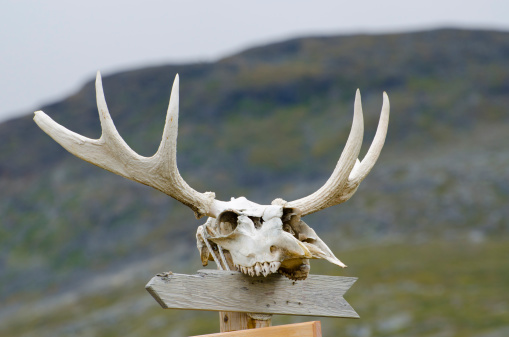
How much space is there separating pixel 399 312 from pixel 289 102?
65.9 metres

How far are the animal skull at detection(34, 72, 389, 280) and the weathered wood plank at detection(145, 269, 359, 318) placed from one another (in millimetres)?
146

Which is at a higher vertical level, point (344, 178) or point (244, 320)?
point (344, 178)

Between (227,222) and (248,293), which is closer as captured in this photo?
(248,293)

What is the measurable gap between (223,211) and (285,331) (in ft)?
3.54

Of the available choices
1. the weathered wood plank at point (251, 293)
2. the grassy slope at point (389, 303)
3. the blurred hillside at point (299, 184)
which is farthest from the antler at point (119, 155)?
the blurred hillside at point (299, 184)

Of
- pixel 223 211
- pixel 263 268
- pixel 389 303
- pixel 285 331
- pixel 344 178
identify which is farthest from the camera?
pixel 389 303

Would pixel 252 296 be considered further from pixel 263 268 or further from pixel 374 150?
pixel 374 150

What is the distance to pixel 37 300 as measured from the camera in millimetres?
65312

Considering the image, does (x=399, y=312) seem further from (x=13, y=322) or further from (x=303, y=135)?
(x=303, y=135)

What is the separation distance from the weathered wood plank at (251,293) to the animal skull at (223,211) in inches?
5.8

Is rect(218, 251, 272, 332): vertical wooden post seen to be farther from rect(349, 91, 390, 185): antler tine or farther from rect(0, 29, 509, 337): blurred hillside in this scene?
rect(0, 29, 509, 337): blurred hillside

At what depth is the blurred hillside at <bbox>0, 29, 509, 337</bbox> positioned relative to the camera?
39.7 meters

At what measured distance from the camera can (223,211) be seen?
5.79 meters

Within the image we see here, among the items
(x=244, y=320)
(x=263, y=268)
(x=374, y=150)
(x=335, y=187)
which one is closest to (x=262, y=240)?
(x=263, y=268)
